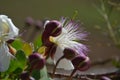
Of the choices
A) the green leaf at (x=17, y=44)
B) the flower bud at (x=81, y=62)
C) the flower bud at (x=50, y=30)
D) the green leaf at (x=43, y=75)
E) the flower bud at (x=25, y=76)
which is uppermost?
the flower bud at (x=50, y=30)

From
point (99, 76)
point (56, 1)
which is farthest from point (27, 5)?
point (99, 76)

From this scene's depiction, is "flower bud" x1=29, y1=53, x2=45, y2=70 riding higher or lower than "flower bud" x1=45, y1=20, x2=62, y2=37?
lower

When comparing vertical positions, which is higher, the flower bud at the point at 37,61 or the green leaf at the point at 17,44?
the green leaf at the point at 17,44

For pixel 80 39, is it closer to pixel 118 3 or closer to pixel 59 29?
pixel 59 29
